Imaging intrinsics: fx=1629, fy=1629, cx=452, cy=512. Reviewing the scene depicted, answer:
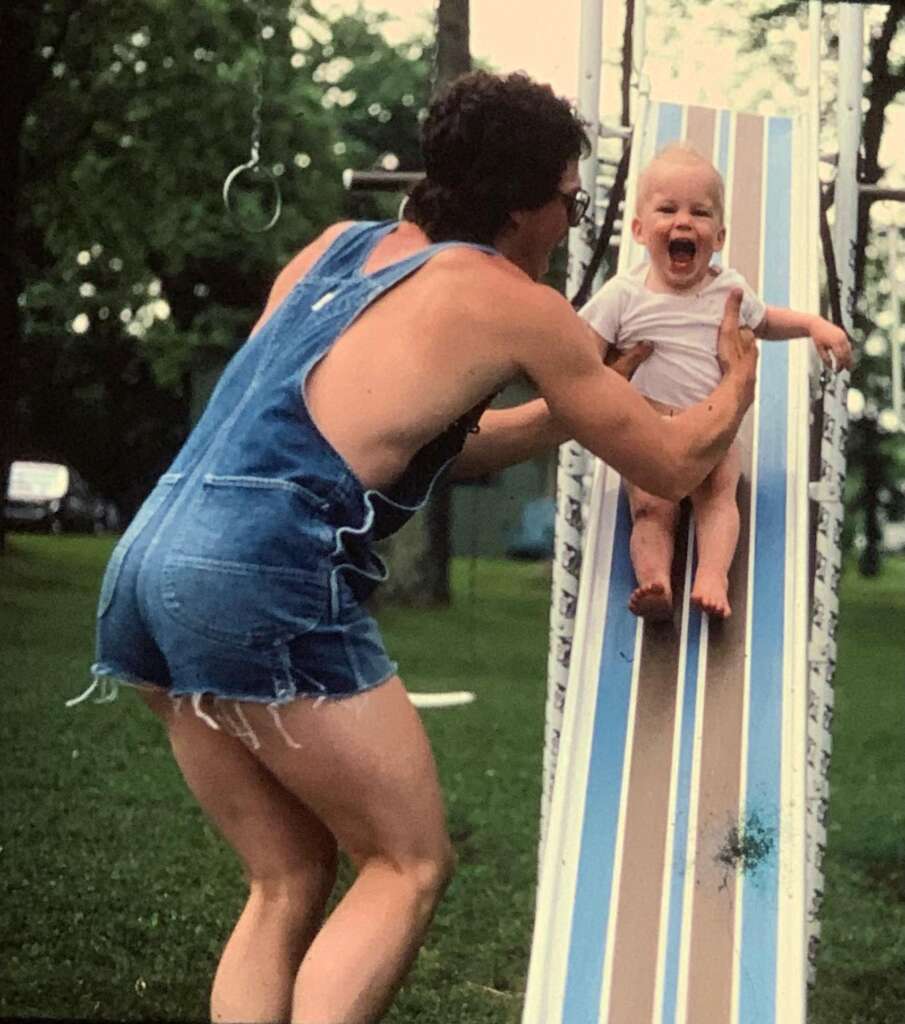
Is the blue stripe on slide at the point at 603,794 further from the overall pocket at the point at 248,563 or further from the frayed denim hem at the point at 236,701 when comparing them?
the overall pocket at the point at 248,563

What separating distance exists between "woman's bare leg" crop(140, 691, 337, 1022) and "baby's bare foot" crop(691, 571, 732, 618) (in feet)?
2.03

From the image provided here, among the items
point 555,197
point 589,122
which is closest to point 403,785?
point 555,197

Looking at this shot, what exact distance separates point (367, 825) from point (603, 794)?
45cm

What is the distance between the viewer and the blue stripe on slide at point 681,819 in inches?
69.9

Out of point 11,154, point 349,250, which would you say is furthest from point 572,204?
point 11,154

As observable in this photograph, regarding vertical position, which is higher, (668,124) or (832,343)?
(668,124)

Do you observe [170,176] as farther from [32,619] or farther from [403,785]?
[403,785]

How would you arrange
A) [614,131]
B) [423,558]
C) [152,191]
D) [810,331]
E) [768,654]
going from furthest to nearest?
1. [152,191]
2. [423,558]
3. [614,131]
4. [810,331]
5. [768,654]

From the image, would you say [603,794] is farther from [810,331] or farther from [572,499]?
[810,331]

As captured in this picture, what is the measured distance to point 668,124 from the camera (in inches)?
105

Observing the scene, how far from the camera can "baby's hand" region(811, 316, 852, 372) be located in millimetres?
2119

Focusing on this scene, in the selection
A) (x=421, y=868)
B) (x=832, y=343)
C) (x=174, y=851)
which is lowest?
(x=174, y=851)

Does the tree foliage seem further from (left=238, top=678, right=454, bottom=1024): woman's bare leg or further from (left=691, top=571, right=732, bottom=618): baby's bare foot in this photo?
(left=238, top=678, right=454, bottom=1024): woman's bare leg

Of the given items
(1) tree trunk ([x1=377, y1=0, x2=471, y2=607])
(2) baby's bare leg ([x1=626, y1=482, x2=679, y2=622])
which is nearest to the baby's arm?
(2) baby's bare leg ([x1=626, y1=482, x2=679, y2=622])
